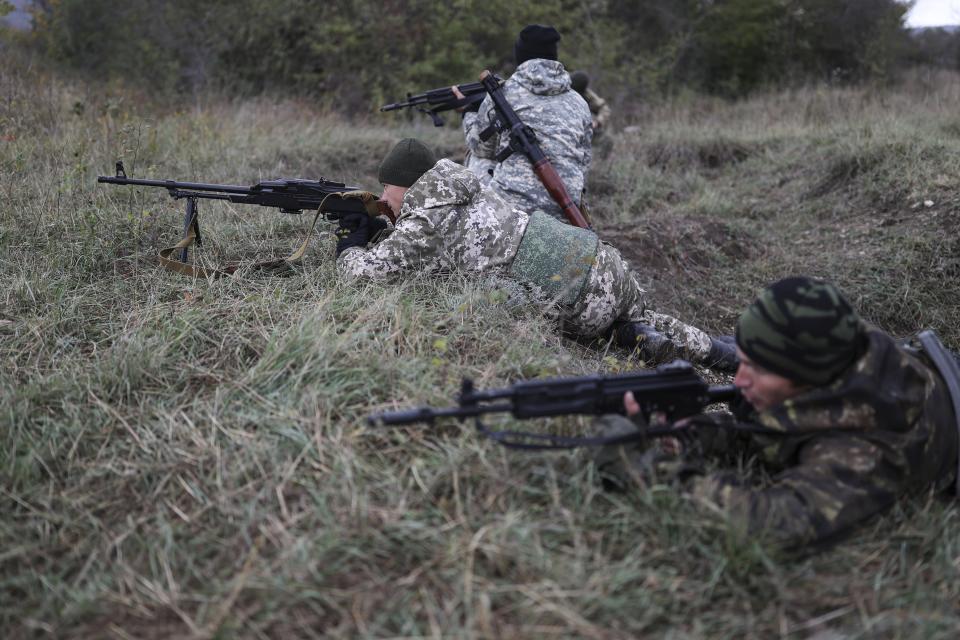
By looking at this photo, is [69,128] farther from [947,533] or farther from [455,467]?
[947,533]

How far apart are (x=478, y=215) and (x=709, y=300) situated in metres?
2.71

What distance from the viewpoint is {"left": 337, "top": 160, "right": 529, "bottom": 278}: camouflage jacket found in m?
4.14

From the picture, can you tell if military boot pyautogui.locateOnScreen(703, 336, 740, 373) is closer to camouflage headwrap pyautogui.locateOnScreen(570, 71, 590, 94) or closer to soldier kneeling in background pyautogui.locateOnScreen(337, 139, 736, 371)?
soldier kneeling in background pyautogui.locateOnScreen(337, 139, 736, 371)

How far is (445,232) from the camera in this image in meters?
4.20

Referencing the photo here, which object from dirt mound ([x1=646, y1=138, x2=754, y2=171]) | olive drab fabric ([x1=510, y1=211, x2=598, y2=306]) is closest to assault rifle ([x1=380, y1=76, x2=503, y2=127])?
olive drab fabric ([x1=510, y1=211, x2=598, y2=306])

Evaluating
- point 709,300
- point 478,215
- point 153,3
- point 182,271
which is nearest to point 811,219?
point 709,300

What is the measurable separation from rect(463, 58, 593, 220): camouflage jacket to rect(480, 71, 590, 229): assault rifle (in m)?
0.06

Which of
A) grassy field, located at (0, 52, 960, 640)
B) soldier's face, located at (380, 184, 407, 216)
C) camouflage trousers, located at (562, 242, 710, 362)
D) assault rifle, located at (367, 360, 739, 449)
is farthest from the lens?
soldier's face, located at (380, 184, 407, 216)

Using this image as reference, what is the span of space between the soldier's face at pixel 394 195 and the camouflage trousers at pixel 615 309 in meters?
1.14

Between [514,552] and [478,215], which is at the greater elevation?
[478,215]

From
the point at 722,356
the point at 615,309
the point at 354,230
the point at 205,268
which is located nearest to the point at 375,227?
the point at 354,230

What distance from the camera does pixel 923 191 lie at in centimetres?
719

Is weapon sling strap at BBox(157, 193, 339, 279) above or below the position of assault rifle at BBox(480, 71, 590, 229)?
below

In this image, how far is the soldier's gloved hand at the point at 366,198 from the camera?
4398mm
